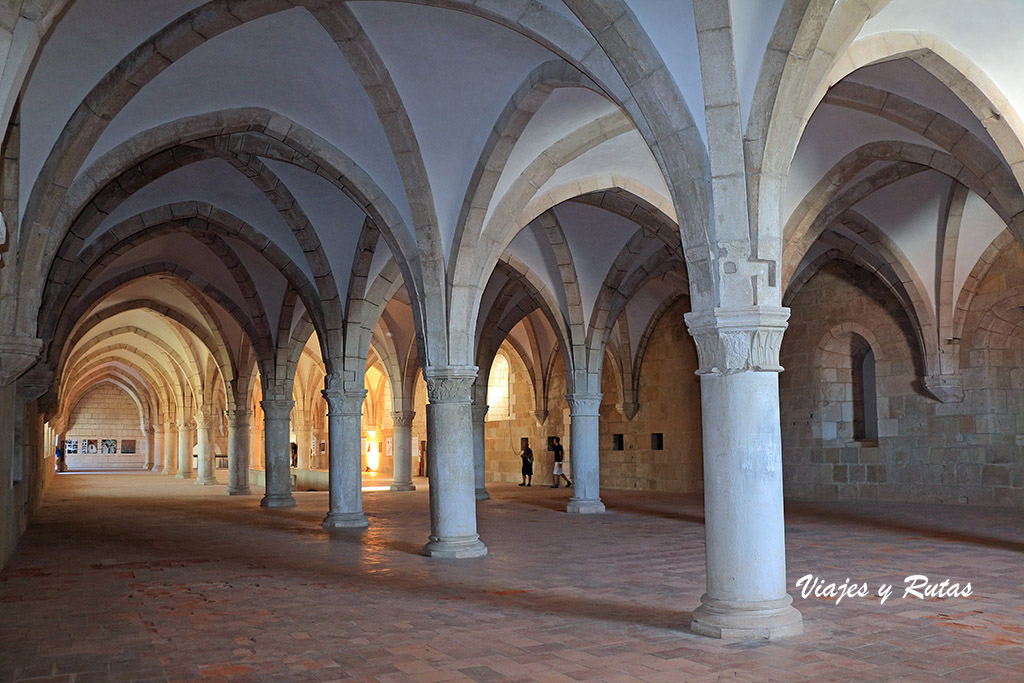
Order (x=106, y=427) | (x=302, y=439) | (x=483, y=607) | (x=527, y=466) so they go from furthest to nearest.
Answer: (x=106, y=427), (x=302, y=439), (x=527, y=466), (x=483, y=607)

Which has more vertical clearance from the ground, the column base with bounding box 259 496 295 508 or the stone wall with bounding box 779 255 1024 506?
the stone wall with bounding box 779 255 1024 506

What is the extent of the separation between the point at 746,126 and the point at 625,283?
30.9ft

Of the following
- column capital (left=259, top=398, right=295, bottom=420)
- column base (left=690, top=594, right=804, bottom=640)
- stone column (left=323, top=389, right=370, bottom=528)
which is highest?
column capital (left=259, top=398, right=295, bottom=420)

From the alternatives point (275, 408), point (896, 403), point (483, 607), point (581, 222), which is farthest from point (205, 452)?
point (483, 607)

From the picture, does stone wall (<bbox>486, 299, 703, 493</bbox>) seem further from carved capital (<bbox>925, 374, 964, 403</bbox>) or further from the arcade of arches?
carved capital (<bbox>925, 374, 964, 403</bbox>)

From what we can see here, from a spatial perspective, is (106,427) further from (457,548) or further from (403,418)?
(457,548)

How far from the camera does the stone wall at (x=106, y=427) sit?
139ft

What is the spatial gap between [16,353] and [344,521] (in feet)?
20.0

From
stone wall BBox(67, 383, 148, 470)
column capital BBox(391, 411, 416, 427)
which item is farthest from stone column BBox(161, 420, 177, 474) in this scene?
column capital BBox(391, 411, 416, 427)

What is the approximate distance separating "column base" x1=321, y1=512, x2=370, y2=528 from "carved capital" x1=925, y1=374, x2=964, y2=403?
9477 millimetres

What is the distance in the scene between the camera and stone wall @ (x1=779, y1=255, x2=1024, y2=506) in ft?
44.4

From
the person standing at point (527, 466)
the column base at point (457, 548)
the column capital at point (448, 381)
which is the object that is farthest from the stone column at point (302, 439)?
the column capital at point (448, 381)

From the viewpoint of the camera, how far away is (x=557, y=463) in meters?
22.2

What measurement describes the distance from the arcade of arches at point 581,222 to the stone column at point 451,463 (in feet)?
0.11
